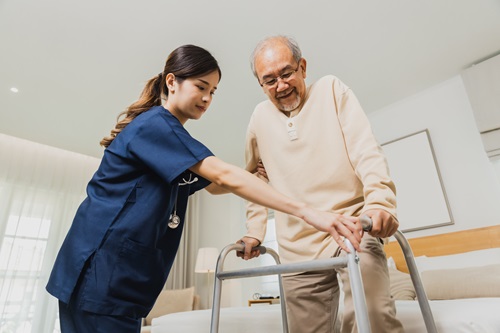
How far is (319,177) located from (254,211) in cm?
41

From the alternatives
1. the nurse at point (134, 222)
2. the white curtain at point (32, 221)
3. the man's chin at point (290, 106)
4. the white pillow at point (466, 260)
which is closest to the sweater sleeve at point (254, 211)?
the man's chin at point (290, 106)

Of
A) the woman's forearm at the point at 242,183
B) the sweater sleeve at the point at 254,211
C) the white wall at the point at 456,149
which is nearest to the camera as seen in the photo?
the woman's forearm at the point at 242,183

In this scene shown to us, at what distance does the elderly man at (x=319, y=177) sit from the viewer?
906 millimetres

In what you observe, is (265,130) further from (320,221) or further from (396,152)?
(396,152)

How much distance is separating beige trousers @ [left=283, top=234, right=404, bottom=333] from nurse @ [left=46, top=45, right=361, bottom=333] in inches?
8.0

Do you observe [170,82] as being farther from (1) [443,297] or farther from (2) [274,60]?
(1) [443,297]

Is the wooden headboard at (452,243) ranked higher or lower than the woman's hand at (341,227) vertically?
higher

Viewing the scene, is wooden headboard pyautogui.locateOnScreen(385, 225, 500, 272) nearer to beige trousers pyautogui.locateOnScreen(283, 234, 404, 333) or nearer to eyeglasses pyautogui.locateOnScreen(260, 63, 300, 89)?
beige trousers pyautogui.locateOnScreen(283, 234, 404, 333)

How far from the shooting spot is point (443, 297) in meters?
2.23

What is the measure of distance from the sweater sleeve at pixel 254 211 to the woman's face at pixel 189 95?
34 centimetres

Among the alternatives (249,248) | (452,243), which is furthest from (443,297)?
(249,248)

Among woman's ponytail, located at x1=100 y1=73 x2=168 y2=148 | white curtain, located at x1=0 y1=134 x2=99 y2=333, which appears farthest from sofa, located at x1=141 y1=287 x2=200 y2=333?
woman's ponytail, located at x1=100 y1=73 x2=168 y2=148

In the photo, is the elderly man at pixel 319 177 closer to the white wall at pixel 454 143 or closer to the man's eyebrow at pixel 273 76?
the man's eyebrow at pixel 273 76

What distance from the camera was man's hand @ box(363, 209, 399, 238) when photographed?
0.81 metres
